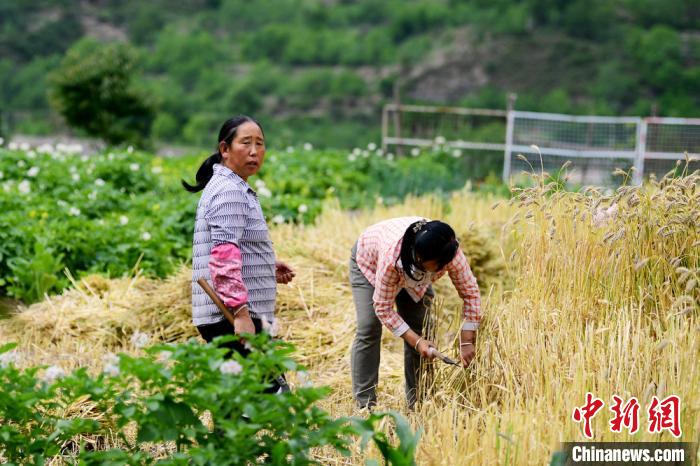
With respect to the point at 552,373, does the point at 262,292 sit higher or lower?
higher

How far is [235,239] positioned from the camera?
10.5ft

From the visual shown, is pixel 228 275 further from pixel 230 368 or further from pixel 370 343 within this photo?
pixel 370 343

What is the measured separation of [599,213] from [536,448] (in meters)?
1.33

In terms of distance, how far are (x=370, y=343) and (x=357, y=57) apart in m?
41.7

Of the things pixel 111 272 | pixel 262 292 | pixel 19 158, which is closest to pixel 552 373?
pixel 262 292

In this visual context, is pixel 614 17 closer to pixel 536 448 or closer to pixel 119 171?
pixel 119 171

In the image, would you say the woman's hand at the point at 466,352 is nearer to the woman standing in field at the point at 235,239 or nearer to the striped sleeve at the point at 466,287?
the striped sleeve at the point at 466,287

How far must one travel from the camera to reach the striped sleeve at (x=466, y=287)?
3.55 meters

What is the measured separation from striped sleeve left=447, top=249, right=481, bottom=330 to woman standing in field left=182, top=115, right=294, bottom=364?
714 millimetres

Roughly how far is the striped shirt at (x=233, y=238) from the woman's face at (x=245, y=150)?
0.04 meters

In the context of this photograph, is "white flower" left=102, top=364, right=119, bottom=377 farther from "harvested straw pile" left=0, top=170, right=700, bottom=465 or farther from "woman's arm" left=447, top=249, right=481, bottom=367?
"woman's arm" left=447, top=249, right=481, bottom=367

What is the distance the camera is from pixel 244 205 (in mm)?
3266


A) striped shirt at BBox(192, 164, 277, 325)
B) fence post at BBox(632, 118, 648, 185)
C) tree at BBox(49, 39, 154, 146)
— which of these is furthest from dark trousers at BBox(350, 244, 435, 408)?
tree at BBox(49, 39, 154, 146)

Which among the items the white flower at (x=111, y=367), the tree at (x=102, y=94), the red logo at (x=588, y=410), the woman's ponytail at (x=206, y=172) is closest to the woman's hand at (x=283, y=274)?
the woman's ponytail at (x=206, y=172)
